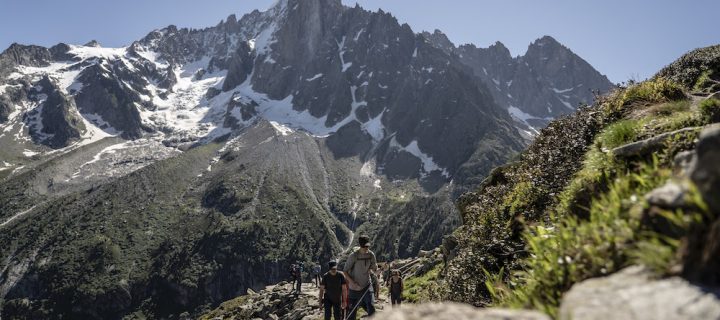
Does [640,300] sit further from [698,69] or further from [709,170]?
[698,69]

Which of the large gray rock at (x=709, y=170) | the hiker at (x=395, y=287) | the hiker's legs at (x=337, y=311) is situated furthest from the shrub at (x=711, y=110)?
the hiker at (x=395, y=287)

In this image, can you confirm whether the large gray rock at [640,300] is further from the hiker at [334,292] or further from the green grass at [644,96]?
the hiker at [334,292]

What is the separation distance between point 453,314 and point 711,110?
944 cm

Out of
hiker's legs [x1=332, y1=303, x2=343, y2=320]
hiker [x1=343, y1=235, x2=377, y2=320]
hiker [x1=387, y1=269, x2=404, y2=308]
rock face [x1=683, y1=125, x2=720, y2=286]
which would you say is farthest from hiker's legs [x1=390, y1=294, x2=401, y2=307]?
rock face [x1=683, y1=125, x2=720, y2=286]

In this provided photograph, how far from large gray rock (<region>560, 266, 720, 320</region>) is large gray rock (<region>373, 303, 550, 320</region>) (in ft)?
1.11

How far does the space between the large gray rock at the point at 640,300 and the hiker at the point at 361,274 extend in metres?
10.8

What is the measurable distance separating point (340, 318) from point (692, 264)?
13279 mm

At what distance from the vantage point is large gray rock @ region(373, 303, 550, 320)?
4207 mm

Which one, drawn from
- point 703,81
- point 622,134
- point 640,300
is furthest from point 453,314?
point 703,81

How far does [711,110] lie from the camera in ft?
34.7

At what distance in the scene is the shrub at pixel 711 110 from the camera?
10297 mm

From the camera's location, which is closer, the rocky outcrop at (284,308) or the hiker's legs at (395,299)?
the hiker's legs at (395,299)

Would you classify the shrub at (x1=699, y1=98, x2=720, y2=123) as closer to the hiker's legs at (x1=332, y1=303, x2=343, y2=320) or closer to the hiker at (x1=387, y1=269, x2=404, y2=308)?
the hiker's legs at (x1=332, y1=303, x2=343, y2=320)

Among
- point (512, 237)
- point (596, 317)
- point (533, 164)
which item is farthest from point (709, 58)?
point (596, 317)
